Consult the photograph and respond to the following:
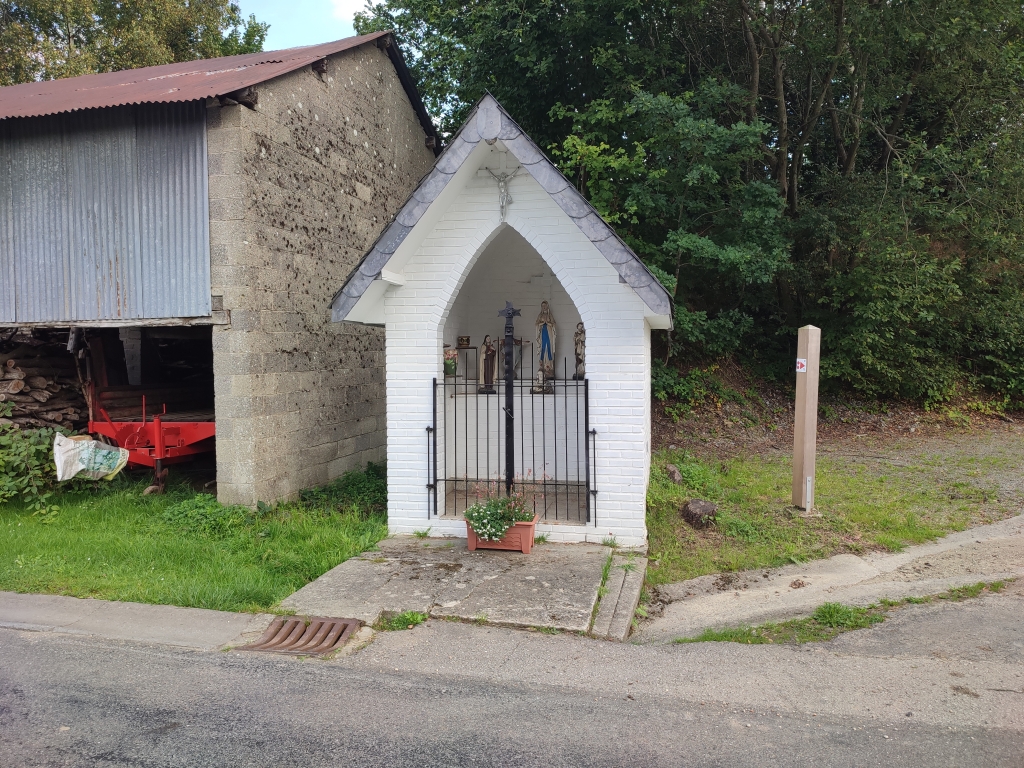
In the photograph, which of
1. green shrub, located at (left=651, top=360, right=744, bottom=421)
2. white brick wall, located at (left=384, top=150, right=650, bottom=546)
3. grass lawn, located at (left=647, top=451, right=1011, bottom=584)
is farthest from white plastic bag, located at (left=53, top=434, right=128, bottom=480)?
green shrub, located at (left=651, top=360, right=744, bottom=421)

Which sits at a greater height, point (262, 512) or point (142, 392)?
point (142, 392)

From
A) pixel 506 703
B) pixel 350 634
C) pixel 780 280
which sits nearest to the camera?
pixel 506 703

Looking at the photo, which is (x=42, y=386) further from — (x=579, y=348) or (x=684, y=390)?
(x=684, y=390)

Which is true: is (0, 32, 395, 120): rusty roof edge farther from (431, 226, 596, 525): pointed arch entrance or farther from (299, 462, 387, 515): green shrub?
(299, 462, 387, 515): green shrub

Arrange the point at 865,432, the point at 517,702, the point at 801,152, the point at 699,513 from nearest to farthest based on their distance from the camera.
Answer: the point at 517,702 → the point at 699,513 → the point at 865,432 → the point at 801,152

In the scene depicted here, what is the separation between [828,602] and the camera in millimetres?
5914

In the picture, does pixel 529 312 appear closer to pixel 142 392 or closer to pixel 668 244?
pixel 668 244

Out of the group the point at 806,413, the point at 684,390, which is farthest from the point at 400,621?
the point at 684,390

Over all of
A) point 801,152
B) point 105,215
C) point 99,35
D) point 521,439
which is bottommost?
point 521,439

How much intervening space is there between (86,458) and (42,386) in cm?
154

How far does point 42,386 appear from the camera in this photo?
962cm

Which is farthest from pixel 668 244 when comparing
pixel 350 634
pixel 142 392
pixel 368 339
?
pixel 350 634

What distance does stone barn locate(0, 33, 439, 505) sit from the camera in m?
8.31

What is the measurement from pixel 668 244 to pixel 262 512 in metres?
8.39
